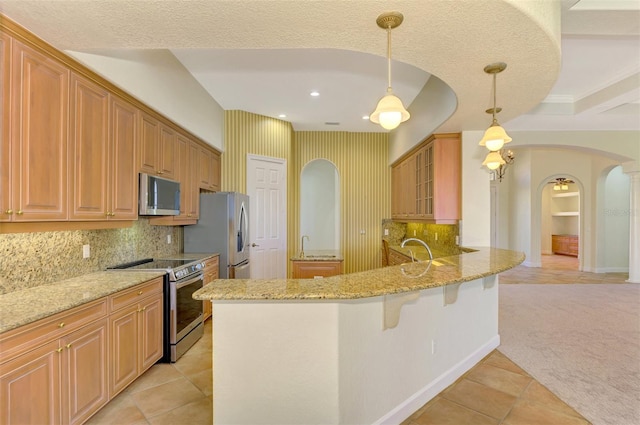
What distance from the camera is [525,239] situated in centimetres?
862

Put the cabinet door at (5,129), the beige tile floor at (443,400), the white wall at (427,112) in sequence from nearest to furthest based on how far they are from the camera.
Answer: the cabinet door at (5,129)
the beige tile floor at (443,400)
the white wall at (427,112)

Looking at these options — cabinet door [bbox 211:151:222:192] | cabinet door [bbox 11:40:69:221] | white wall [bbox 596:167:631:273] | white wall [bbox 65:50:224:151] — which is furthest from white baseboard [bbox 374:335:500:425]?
Answer: white wall [bbox 596:167:631:273]

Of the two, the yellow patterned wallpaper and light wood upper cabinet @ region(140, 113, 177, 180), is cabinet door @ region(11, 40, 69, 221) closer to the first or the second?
light wood upper cabinet @ region(140, 113, 177, 180)

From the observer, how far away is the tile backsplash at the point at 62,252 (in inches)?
83.3

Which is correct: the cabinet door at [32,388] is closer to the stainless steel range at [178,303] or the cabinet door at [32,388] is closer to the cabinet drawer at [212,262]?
the stainless steel range at [178,303]

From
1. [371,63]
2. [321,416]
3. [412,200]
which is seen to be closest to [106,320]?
[321,416]

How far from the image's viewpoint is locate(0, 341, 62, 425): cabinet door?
1.59 metres

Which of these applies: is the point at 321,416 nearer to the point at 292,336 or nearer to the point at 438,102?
the point at 292,336

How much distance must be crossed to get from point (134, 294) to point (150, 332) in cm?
45

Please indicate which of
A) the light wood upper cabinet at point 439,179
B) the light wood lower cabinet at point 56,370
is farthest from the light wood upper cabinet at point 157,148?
the light wood upper cabinet at point 439,179

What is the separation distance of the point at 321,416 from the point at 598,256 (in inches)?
350

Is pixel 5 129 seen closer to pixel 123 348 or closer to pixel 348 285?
pixel 123 348

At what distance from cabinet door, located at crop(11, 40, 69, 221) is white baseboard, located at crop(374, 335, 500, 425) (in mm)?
2527

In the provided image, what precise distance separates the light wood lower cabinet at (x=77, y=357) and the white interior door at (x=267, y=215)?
271 cm
